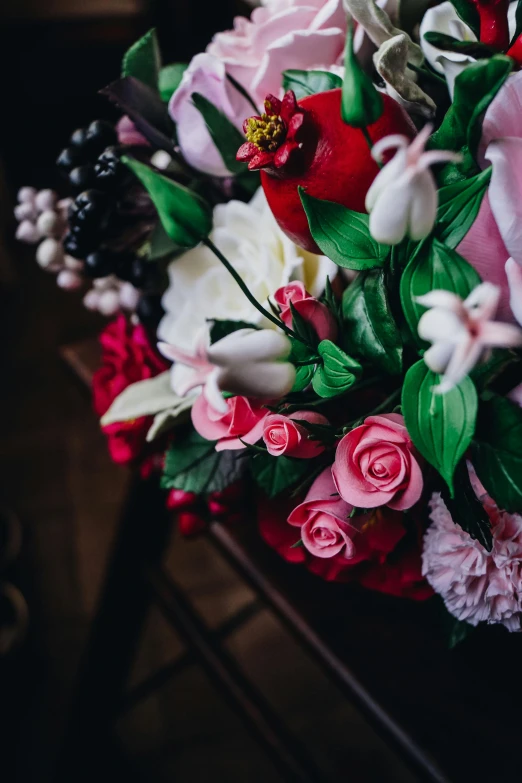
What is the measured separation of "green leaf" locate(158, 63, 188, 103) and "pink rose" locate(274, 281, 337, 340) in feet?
0.64

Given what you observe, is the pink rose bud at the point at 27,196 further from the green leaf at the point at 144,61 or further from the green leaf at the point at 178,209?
the green leaf at the point at 178,209

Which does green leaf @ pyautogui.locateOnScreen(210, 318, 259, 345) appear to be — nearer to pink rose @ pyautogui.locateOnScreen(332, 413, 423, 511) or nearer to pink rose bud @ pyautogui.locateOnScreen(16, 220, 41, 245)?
pink rose @ pyautogui.locateOnScreen(332, 413, 423, 511)

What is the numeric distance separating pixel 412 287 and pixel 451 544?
0.53 ft

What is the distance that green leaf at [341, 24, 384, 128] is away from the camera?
25 cm

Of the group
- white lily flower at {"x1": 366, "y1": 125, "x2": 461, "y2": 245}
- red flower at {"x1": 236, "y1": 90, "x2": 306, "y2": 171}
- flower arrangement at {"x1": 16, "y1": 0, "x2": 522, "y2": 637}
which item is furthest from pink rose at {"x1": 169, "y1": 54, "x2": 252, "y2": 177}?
white lily flower at {"x1": 366, "y1": 125, "x2": 461, "y2": 245}

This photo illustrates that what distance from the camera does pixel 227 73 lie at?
16.1 inches

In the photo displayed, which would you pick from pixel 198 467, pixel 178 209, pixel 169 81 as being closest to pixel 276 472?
pixel 198 467

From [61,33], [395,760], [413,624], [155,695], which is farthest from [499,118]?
[61,33]

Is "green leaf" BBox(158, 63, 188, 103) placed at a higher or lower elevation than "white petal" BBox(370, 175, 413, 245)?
higher

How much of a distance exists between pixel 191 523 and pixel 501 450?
1.07ft

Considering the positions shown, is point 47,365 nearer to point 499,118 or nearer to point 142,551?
point 142,551

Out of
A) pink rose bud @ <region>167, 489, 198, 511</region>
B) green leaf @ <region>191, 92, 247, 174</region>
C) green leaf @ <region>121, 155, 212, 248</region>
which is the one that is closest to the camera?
green leaf @ <region>121, 155, 212, 248</region>

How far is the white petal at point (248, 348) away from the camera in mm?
245

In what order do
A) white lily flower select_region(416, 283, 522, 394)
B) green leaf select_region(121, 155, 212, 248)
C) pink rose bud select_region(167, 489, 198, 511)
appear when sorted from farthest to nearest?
pink rose bud select_region(167, 489, 198, 511)
green leaf select_region(121, 155, 212, 248)
white lily flower select_region(416, 283, 522, 394)
